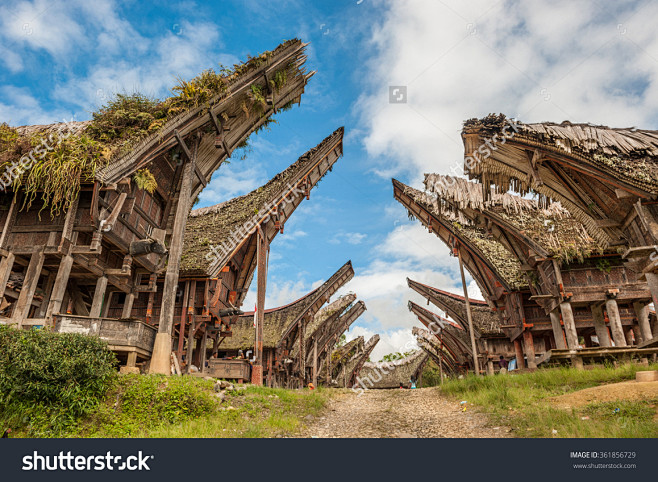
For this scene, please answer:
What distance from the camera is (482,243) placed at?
2030 cm

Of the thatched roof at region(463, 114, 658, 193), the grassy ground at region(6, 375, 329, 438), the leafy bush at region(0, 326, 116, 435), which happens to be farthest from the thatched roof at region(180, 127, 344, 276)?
the thatched roof at region(463, 114, 658, 193)

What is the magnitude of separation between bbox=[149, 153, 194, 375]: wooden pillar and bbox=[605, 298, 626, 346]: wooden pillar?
14.2m

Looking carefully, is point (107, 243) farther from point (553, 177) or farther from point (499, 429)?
point (553, 177)

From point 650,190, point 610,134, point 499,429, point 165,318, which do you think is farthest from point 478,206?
point 165,318

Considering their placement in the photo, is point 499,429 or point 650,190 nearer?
point 499,429

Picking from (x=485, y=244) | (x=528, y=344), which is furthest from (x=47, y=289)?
(x=528, y=344)

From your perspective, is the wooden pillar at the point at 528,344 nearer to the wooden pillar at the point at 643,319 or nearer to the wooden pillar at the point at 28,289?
the wooden pillar at the point at 643,319

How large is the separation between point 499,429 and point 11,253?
1216cm

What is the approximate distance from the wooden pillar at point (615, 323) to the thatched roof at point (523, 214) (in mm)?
1946

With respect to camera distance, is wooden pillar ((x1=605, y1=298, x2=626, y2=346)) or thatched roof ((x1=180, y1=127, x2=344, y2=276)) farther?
thatched roof ((x1=180, y1=127, x2=344, y2=276))

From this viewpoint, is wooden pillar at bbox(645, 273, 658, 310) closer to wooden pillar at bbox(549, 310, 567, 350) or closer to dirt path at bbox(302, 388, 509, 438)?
dirt path at bbox(302, 388, 509, 438)

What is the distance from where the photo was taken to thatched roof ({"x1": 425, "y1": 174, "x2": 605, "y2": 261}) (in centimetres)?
1573
